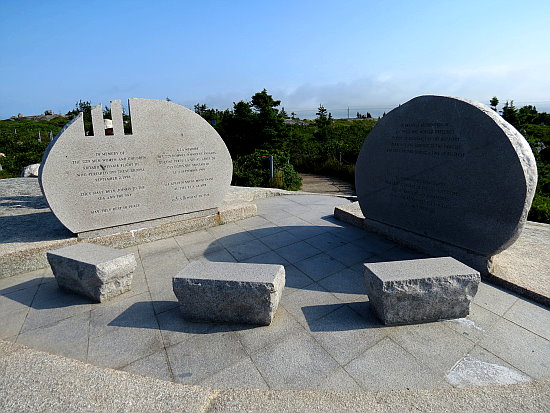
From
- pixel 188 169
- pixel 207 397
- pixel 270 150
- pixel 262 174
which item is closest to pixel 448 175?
pixel 207 397

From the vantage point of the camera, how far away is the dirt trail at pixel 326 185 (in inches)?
622

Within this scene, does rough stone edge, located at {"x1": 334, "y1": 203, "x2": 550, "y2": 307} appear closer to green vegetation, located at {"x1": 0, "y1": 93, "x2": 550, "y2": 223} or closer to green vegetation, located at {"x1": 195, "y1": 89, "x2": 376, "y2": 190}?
green vegetation, located at {"x1": 0, "y1": 93, "x2": 550, "y2": 223}

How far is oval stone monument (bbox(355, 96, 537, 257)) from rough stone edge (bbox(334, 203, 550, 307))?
3 cm

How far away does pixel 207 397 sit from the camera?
94.0 inches

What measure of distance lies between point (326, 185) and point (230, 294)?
14861 millimetres

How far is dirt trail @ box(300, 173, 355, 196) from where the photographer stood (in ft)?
51.8

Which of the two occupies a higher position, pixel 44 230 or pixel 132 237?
pixel 44 230

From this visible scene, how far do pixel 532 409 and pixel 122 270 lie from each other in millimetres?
4286

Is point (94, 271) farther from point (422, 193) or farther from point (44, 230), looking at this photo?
point (422, 193)

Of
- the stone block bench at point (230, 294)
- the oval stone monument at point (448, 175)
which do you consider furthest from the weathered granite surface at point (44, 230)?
A: the oval stone monument at point (448, 175)

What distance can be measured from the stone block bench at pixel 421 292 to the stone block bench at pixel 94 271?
121 inches

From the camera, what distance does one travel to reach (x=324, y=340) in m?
3.11

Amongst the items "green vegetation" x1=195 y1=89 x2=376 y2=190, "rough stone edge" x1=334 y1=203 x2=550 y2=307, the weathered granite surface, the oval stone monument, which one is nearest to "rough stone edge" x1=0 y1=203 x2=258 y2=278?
the weathered granite surface

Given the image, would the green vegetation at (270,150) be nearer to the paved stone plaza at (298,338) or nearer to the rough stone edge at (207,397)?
the paved stone plaza at (298,338)
